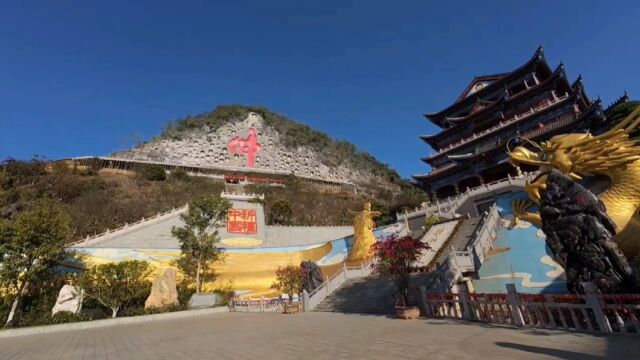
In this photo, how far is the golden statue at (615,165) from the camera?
22.5 feet

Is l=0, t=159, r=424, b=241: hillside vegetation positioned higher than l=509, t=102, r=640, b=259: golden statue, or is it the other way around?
l=0, t=159, r=424, b=241: hillside vegetation

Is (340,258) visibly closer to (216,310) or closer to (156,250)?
(216,310)

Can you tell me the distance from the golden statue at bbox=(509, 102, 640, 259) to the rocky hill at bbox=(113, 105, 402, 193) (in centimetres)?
5730

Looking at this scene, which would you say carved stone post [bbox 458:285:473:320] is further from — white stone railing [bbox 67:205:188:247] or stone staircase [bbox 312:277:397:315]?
white stone railing [bbox 67:205:188:247]

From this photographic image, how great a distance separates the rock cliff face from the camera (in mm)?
63656

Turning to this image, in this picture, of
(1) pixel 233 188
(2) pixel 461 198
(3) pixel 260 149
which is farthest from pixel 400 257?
(3) pixel 260 149

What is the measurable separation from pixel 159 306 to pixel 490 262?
1733cm

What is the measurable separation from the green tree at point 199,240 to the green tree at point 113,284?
3840 millimetres

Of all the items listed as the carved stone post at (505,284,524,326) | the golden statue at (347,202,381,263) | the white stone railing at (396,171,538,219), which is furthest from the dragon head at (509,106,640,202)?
the white stone railing at (396,171,538,219)

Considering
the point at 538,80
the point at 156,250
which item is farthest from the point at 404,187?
the point at 156,250

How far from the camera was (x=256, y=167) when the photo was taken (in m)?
66.4

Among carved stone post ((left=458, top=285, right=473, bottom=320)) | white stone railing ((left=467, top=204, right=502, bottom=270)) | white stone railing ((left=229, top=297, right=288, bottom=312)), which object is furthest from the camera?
white stone railing ((left=229, top=297, right=288, bottom=312))

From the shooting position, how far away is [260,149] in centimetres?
7069

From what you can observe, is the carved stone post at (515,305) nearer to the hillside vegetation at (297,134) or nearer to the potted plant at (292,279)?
the potted plant at (292,279)
